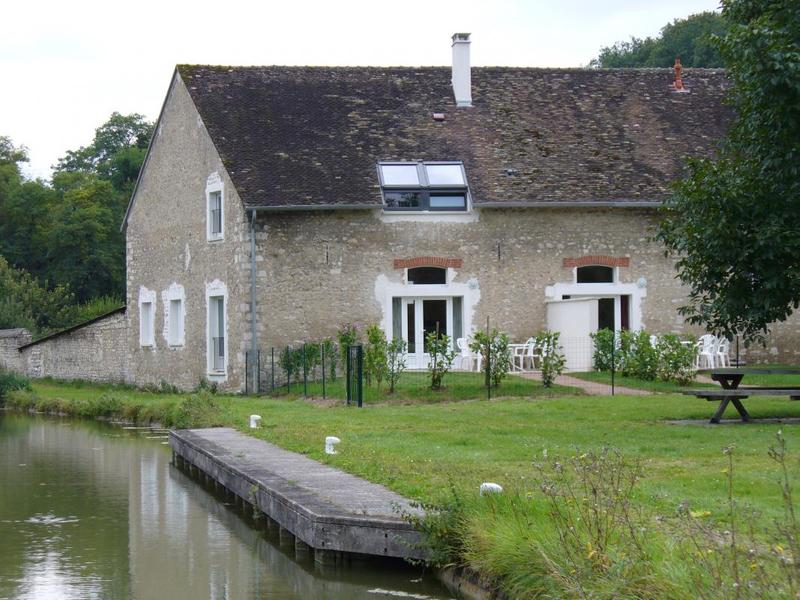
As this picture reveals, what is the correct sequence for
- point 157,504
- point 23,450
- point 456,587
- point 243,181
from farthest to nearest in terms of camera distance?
point 243,181, point 23,450, point 157,504, point 456,587

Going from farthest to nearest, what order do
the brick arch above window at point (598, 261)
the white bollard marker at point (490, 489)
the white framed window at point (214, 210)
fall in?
the white framed window at point (214, 210) < the brick arch above window at point (598, 261) < the white bollard marker at point (490, 489)

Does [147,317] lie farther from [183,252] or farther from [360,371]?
[360,371]

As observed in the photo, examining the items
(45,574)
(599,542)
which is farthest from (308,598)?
(599,542)

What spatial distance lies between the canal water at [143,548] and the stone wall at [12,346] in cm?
2131

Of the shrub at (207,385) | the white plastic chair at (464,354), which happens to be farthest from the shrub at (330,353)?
the shrub at (207,385)

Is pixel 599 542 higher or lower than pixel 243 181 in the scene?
lower

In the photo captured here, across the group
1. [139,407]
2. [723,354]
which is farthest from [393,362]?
[723,354]

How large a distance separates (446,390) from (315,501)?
1193 centimetres

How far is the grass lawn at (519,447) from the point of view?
8.12 metres

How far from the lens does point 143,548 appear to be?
10.9 m

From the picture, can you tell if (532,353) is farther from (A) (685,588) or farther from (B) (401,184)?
(A) (685,588)

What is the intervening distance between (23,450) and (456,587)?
1258 centimetres

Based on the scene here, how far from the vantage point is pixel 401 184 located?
89.6 feet

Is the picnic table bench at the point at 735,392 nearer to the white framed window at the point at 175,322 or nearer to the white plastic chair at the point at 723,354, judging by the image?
the white plastic chair at the point at 723,354
